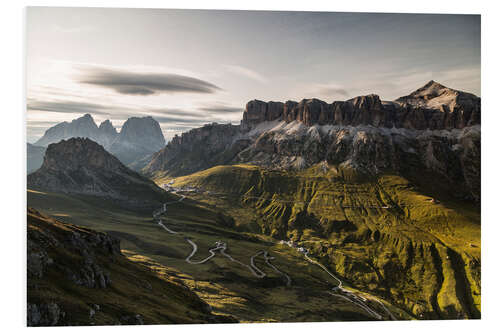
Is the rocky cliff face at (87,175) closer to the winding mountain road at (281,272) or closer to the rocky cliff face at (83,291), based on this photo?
the winding mountain road at (281,272)

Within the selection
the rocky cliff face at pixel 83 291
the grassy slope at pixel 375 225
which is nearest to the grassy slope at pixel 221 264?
the rocky cliff face at pixel 83 291

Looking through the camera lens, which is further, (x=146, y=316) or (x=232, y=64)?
(x=232, y=64)

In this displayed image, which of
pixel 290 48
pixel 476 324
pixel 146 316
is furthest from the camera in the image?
pixel 290 48

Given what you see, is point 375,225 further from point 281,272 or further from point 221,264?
point 221,264

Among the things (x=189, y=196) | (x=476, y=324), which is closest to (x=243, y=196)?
(x=189, y=196)

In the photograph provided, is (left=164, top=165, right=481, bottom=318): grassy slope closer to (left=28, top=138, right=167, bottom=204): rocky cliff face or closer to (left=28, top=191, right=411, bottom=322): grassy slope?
(left=28, top=191, right=411, bottom=322): grassy slope

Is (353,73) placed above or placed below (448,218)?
above

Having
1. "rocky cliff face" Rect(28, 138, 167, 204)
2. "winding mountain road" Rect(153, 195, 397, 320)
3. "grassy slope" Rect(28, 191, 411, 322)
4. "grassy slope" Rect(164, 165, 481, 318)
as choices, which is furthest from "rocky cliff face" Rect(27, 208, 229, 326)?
"rocky cliff face" Rect(28, 138, 167, 204)
